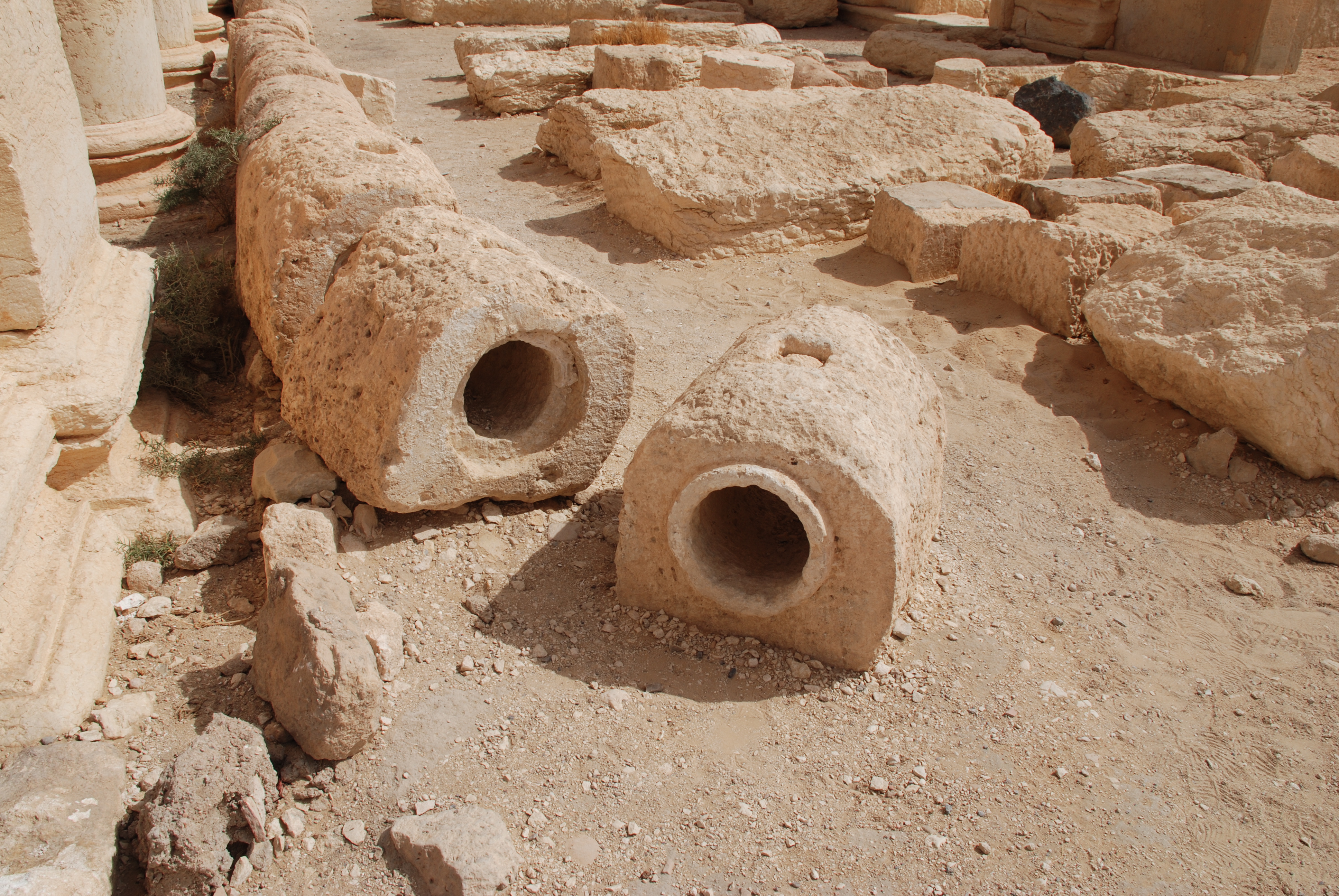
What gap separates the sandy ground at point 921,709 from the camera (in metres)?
2.48

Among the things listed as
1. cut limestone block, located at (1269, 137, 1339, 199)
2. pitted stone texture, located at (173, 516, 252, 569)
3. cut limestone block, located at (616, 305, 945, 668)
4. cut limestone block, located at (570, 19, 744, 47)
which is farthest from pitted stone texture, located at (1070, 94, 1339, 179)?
pitted stone texture, located at (173, 516, 252, 569)

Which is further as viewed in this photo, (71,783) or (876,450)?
(876,450)

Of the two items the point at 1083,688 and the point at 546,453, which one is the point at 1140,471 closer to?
the point at 1083,688

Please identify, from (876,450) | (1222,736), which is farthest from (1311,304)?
(876,450)

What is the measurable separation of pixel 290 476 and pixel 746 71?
266 inches

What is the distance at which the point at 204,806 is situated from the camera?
236cm

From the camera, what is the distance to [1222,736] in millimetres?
2898

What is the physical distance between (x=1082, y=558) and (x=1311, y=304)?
1623mm

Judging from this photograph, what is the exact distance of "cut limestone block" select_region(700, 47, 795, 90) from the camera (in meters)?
8.77

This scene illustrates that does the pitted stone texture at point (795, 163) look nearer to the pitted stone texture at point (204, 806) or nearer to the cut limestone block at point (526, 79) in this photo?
the cut limestone block at point (526, 79)

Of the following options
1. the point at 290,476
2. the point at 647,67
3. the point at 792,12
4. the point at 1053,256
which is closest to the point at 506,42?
the point at 647,67

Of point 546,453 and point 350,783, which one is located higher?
point 546,453

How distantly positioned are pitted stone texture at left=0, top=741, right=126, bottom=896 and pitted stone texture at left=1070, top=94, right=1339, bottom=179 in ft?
24.4

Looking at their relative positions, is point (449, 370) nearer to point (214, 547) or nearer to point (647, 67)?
point (214, 547)
